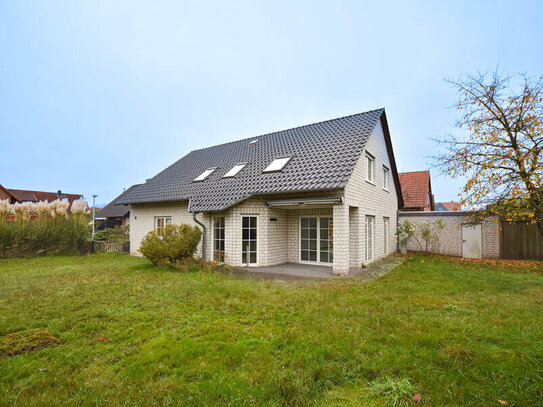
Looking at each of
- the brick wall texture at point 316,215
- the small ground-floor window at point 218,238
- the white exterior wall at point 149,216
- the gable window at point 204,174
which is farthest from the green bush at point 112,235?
the small ground-floor window at point 218,238

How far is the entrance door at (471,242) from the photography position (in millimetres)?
13125

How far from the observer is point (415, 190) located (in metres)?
20.7

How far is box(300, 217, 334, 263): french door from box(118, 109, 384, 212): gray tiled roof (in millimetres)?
1854

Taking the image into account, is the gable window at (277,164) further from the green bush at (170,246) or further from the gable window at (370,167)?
the green bush at (170,246)

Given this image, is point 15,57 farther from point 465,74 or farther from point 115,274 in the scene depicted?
point 465,74

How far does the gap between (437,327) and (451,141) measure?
18.6 ft

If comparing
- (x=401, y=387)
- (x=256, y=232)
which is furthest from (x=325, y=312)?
(x=256, y=232)

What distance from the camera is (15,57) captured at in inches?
493

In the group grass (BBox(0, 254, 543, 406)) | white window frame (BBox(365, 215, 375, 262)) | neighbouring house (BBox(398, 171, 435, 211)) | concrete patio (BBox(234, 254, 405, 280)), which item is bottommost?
concrete patio (BBox(234, 254, 405, 280))

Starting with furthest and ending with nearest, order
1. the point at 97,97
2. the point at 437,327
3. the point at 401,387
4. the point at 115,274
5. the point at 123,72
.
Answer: the point at 97,97 → the point at 123,72 → the point at 115,274 → the point at 437,327 → the point at 401,387

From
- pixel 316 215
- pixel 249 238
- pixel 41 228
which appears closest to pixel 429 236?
pixel 316 215

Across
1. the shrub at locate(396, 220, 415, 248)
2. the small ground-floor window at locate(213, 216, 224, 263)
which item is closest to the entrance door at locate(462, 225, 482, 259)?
the shrub at locate(396, 220, 415, 248)

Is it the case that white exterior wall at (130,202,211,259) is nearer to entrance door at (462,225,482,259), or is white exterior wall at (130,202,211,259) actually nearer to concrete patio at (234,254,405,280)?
concrete patio at (234,254,405,280)

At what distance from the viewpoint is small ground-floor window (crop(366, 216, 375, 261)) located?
35.3 feet
